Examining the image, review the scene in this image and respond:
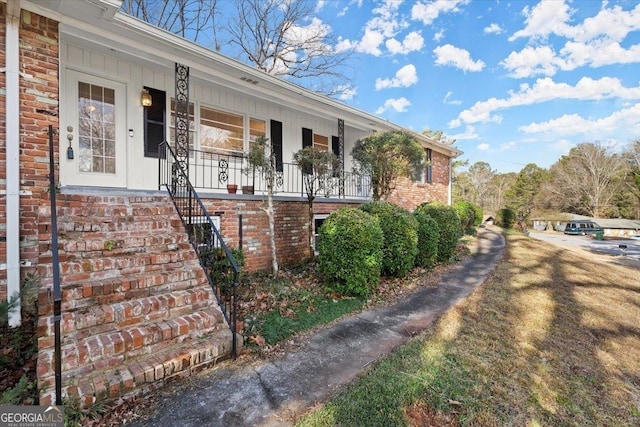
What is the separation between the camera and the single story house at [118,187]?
2.70 meters

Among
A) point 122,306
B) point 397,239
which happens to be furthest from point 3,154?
point 397,239

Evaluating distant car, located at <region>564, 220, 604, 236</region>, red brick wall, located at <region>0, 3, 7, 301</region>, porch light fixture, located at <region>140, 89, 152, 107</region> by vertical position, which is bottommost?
distant car, located at <region>564, 220, 604, 236</region>

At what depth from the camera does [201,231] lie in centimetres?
443

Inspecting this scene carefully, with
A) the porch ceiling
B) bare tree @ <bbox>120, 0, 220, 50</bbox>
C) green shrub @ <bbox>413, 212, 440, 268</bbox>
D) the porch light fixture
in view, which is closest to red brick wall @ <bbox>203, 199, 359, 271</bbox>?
the porch light fixture

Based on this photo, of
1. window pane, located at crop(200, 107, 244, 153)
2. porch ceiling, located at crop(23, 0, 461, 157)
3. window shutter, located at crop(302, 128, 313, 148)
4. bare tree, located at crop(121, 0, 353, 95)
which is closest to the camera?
porch ceiling, located at crop(23, 0, 461, 157)

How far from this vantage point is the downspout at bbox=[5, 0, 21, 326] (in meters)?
3.27

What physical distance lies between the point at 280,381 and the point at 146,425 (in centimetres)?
106

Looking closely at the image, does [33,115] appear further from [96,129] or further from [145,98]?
[145,98]

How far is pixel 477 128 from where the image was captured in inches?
1182

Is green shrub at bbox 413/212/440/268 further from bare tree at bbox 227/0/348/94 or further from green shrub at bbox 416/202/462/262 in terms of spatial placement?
bare tree at bbox 227/0/348/94

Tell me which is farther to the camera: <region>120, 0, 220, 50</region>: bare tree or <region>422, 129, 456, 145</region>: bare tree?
<region>422, 129, 456, 145</region>: bare tree

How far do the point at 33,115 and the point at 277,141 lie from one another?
16.6ft

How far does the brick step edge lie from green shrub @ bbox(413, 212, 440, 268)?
5035 mm

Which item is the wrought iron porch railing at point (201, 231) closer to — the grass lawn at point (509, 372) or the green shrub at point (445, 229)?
the grass lawn at point (509, 372)
